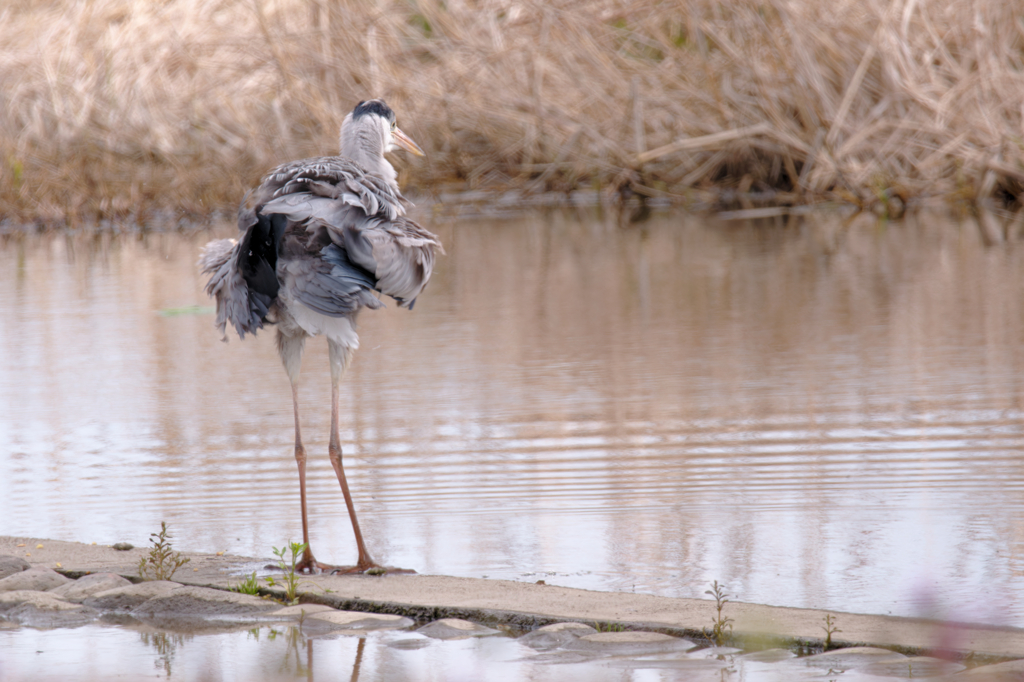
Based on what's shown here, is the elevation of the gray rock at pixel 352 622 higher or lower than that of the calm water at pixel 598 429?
lower

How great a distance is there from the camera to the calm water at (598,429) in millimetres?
4500

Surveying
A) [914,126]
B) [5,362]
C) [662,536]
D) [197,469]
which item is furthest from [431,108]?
[662,536]

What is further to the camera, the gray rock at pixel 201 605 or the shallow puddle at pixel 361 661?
the gray rock at pixel 201 605

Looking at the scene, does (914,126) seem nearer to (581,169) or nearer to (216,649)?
(581,169)

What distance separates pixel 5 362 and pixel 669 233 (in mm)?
7359

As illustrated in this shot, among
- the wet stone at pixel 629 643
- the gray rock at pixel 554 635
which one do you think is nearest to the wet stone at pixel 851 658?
the wet stone at pixel 629 643

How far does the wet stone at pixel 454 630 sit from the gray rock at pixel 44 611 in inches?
37.4

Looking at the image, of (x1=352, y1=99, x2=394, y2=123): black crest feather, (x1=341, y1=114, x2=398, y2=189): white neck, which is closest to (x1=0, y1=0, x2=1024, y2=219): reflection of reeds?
(x1=352, y1=99, x2=394, y2=123): black crest feather

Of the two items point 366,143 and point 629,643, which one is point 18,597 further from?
point 366,143

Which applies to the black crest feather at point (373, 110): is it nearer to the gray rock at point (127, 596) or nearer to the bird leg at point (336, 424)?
A: the bird leg at point (336, 424)

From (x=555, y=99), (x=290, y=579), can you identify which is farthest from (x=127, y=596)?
(x=555, y=99)

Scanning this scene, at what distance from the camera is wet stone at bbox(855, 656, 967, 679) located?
129 inches

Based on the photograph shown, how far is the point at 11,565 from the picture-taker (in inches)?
174

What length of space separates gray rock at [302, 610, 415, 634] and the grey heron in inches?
20.4
